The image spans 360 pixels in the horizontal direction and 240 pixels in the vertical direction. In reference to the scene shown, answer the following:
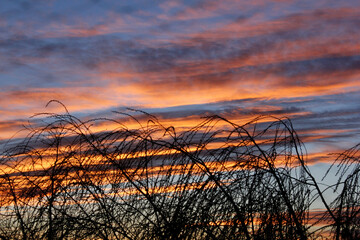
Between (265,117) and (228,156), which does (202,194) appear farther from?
(265,117)

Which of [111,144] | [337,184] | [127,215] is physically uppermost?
[111,144]

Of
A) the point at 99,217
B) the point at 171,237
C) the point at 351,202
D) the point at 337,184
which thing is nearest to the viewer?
the point at 171,237

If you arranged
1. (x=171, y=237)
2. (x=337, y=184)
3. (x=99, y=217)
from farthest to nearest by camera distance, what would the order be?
(x=99, y=217) → (x=337, y=184) → (x=171, y=237)

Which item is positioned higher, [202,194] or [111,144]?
[111,144]

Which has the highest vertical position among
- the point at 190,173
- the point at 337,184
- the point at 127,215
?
the point at 190,173

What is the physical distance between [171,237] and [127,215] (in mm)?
1678

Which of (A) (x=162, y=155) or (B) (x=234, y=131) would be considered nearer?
(B) (x=234, y=131)

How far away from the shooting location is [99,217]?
5.27 metres

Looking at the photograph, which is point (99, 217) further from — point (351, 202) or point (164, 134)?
point (351, 202)

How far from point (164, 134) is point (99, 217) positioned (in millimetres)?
1686

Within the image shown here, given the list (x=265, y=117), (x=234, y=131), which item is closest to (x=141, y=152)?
(x=234, y=131)

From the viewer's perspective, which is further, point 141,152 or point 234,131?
point 141,152

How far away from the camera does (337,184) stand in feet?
13.4

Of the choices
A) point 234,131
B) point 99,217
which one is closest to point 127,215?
point 99,217
